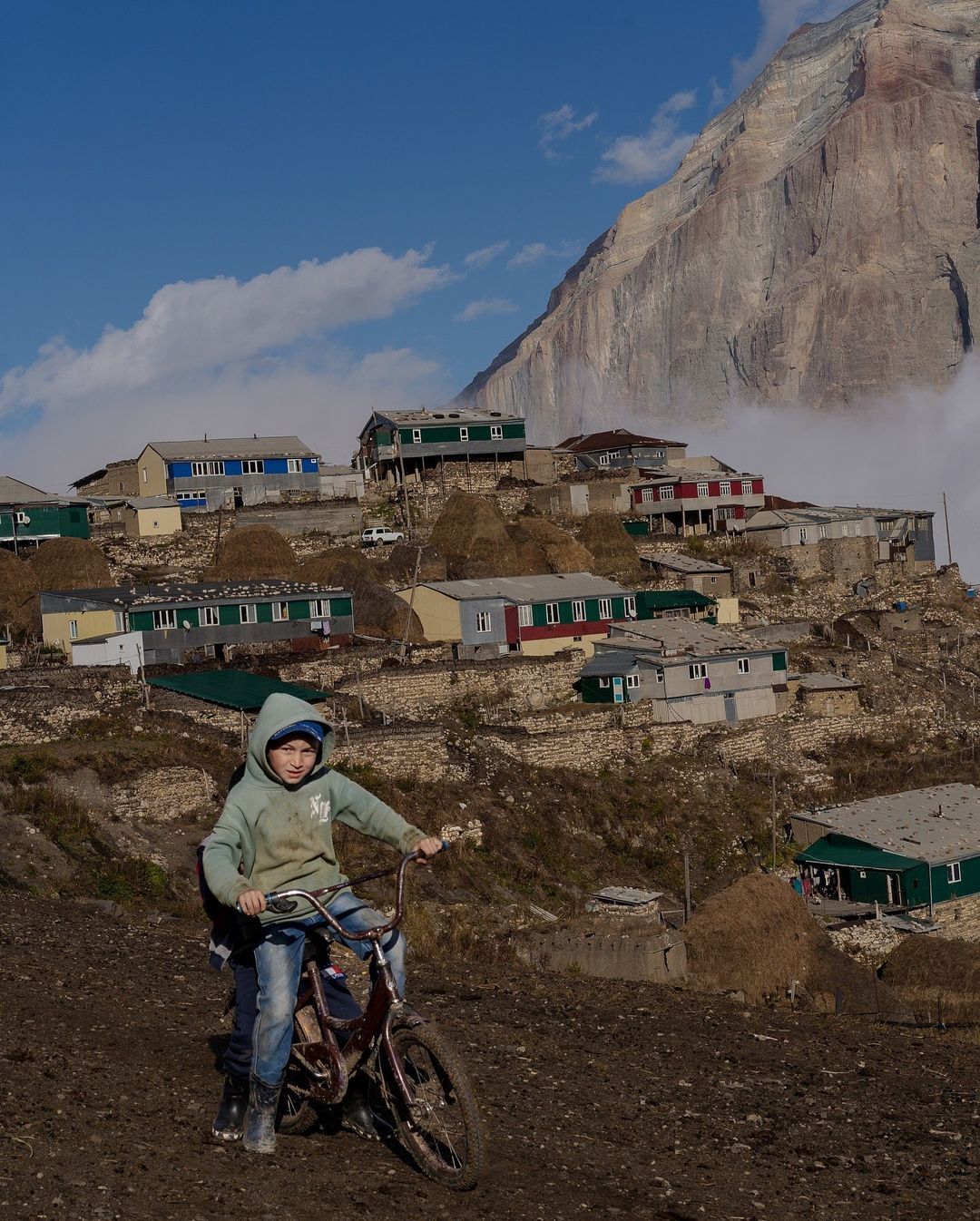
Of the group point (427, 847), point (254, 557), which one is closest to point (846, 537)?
point (254, 557)

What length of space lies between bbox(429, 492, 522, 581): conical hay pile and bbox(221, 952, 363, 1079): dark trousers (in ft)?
123

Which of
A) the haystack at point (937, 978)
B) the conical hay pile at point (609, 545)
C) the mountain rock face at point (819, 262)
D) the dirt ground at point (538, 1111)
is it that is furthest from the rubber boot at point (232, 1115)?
the mountain rock face at point (819, 262)

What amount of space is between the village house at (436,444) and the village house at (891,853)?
30.0 m

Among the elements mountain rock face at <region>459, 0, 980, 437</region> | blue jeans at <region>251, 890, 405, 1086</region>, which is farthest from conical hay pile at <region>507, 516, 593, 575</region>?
mountain rock face at <region>459, 0, 980, 437</region>

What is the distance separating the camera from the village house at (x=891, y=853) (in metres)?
26.2

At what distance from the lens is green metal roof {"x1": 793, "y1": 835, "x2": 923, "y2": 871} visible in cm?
2630

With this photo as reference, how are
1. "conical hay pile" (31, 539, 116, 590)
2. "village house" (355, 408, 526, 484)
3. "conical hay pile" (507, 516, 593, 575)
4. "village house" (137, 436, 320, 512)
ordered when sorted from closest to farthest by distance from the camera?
"conical hay pile" (31, 539, 116, 590), "conical hay pile" (507, 516, 593, 575), "village house" (137, 436, 320, 512), "village house" (355, 408, 526, 484)

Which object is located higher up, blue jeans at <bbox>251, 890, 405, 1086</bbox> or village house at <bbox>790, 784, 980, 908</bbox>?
blue jeans at <bbox>251, 890, 405, 1086</bbox>

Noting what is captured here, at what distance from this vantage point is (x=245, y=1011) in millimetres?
5914

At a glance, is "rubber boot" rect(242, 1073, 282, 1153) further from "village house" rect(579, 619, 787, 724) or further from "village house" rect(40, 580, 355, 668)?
"village house" rect(40, 580, 355, 668)

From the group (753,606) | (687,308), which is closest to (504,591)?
(753,606)

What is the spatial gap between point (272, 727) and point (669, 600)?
3724 cm

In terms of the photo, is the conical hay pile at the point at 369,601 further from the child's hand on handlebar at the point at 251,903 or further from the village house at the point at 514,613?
the child's hand on handlebar at the point at 251,903

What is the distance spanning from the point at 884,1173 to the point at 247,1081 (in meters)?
3.13
